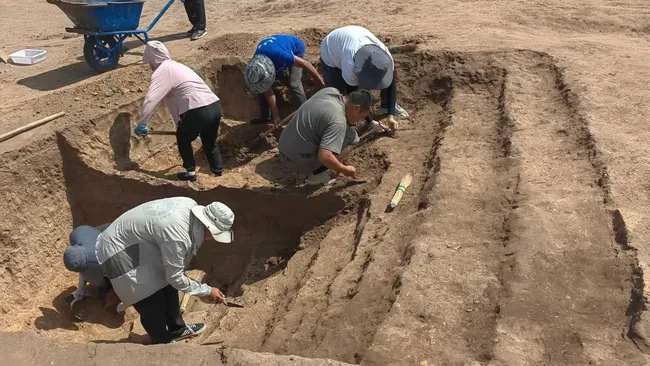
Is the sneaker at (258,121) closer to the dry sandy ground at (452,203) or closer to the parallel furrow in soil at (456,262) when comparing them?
the dry sandy ground at (452,203)

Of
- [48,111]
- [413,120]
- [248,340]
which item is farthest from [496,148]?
[48,111]

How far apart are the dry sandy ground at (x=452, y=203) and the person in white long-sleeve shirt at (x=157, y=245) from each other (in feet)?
2.20

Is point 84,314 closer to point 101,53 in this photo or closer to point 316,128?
point 316,128

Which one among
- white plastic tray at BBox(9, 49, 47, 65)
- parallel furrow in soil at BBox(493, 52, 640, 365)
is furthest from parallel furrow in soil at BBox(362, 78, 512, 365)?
white plastic tray at BBox(9, 49, 47, 65)

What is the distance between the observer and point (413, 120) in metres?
6.46

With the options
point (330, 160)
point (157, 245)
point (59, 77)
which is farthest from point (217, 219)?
point (59, 77)

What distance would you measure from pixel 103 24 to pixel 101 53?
517mm

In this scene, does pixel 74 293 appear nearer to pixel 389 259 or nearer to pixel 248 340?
pixel 248 340

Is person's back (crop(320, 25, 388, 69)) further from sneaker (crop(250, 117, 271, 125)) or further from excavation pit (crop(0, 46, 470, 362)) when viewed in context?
sneaker (crop(250, 117, 271, 125))

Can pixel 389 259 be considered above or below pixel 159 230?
below

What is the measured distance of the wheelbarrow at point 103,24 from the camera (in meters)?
7.20

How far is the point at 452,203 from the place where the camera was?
4.55m

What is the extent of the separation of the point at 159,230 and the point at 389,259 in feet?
5.37

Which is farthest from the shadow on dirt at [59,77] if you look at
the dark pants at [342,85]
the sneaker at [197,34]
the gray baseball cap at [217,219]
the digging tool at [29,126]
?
the gray baseball cap at [217,219]
